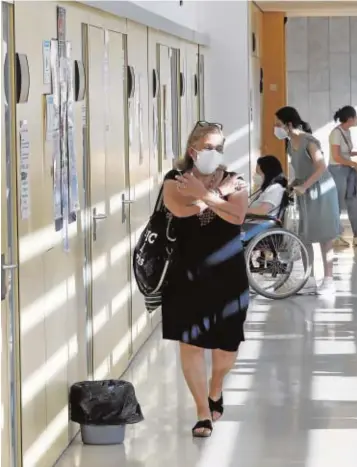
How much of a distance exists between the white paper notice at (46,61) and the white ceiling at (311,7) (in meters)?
9.23

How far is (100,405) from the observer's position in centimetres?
626

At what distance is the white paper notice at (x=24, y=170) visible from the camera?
5.22 metres

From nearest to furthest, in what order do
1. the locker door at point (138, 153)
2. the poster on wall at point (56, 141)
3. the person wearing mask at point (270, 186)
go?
the poster on wall at point (56, 141), the locker door at point (138, 153), the person wearing mask at point (270, 186)

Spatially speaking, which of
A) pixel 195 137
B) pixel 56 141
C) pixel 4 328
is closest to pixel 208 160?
pixel 195 137

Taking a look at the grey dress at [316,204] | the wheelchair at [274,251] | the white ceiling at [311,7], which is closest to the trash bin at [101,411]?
the wheelchair at [274,251]

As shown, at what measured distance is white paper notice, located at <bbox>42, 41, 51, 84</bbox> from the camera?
570cm

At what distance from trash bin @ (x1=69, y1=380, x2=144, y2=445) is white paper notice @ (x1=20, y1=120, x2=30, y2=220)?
1315 millimetres

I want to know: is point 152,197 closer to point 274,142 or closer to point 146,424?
point 146,424

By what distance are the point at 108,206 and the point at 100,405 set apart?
1.66m

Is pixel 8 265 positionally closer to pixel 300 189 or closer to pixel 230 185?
pixel 230 185

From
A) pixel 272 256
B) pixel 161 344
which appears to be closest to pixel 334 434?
pixel 161 344

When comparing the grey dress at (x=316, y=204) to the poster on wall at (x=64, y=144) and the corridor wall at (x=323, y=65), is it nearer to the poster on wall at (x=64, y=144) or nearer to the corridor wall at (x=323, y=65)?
the poster on wall at (x=64, y=144)

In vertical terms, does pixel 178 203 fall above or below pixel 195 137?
below

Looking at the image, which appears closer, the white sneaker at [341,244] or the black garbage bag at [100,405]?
the black garbage bag at [100,405]
